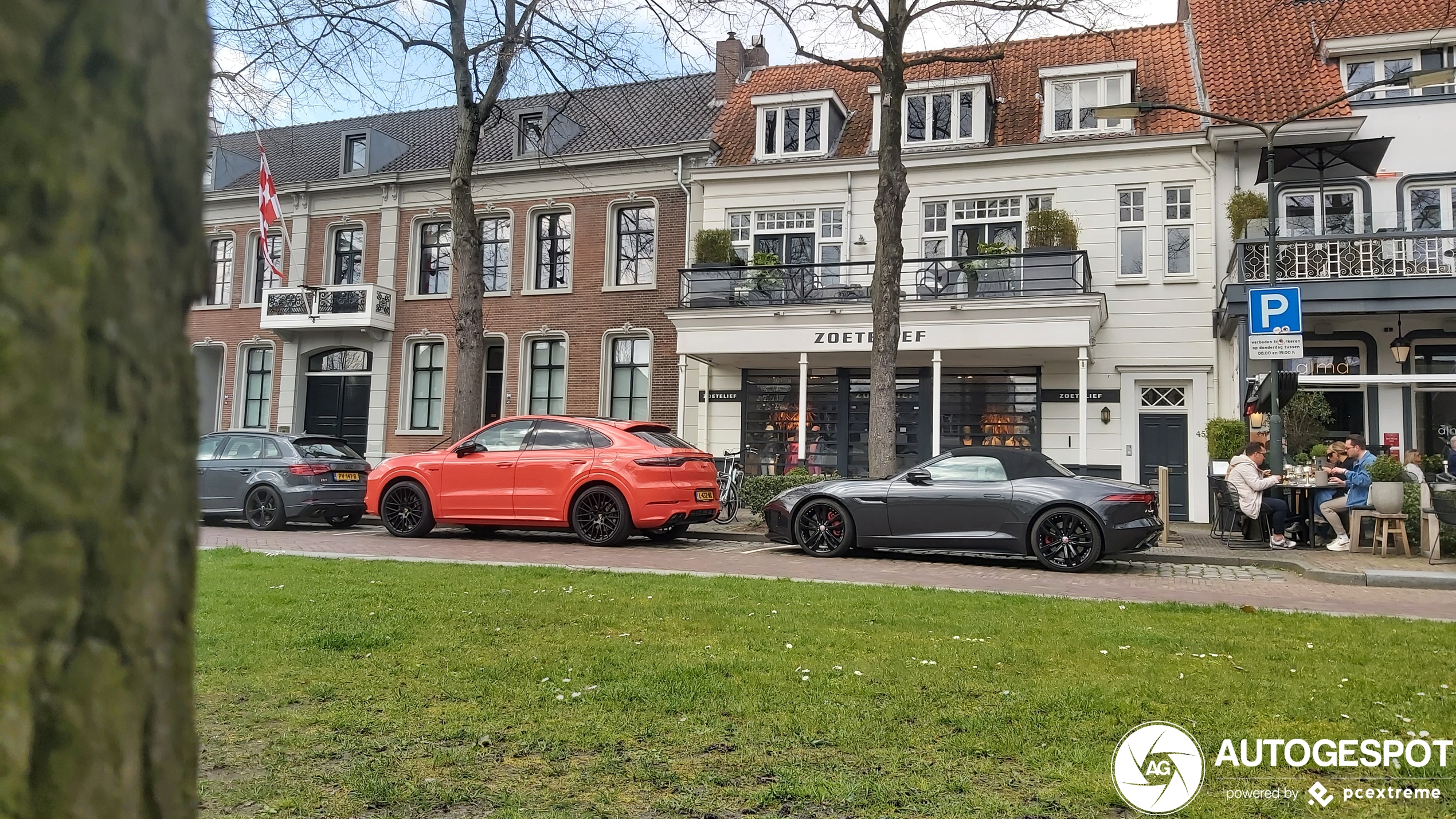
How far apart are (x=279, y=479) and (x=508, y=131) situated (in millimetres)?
14548

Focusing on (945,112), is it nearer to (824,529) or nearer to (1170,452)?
(1170,452)

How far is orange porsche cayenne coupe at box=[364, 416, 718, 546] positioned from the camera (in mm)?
12914

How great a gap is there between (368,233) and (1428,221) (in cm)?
2458

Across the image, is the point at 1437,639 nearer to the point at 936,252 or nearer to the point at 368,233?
the point at 936,252

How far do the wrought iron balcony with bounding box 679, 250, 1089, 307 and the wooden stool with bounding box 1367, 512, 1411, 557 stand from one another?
7.10 meters

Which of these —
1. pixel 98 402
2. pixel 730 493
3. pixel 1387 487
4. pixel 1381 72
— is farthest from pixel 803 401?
pixel 98 402

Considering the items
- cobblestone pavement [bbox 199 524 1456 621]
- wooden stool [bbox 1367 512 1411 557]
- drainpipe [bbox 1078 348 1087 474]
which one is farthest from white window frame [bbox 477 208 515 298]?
wooden stool [bbox 1367 512 1411 557]

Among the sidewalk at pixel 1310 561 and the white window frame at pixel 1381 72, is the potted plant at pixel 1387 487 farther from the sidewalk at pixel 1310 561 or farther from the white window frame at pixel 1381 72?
the white window frame at pixel 1381 72

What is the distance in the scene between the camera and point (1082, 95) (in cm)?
2080

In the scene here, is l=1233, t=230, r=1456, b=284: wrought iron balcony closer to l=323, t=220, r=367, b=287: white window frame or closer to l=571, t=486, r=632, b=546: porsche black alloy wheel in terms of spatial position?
l=571, t=486, r=632, b=546: porsche black alloy wheel

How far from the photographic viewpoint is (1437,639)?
242 inches

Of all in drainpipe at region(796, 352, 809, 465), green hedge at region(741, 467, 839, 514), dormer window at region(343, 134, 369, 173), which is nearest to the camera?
green hedge at region(741, 467, 839, 514)

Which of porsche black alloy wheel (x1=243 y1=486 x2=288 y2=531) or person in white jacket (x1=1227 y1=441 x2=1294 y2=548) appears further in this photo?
porsche black alloy wheel (x1=243 y1=486 x2=288 y2=531)

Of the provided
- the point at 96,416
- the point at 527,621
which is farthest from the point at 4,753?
the point at 527,621
